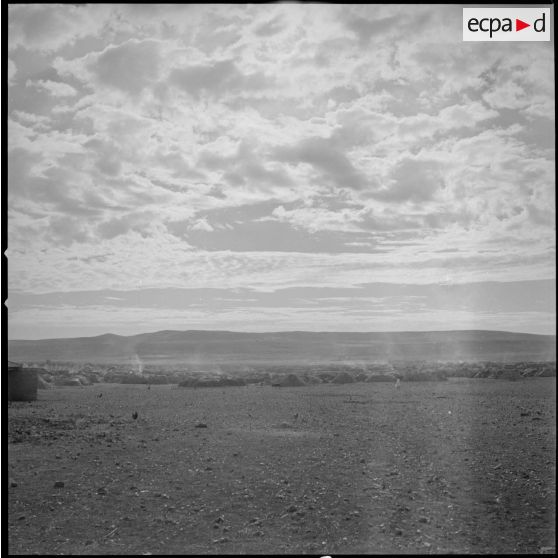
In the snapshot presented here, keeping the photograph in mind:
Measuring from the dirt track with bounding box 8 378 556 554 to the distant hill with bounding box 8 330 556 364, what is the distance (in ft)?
0.74

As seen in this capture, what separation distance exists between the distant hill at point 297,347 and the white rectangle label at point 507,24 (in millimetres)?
1541

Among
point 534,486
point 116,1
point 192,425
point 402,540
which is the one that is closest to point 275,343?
point 192,425

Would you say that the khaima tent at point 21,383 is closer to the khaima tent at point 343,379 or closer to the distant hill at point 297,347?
the distant hill at point 297,347

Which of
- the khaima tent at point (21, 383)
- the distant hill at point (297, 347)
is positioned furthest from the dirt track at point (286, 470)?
the distant hill at point (297, 347)

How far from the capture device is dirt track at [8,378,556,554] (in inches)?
90.1

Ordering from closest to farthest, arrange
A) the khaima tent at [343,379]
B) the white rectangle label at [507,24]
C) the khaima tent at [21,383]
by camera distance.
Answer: the white rectangle label at [507,24] → the khaima tent at [21,383] → the khaima tent at [343,379]

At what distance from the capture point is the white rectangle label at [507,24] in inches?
101

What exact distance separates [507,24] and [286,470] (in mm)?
2378

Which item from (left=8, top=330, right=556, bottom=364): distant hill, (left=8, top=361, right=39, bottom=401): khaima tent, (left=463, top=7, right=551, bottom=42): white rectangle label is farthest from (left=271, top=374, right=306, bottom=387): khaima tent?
(left=463, top=7, right=551, bottom=42): white rectangle label

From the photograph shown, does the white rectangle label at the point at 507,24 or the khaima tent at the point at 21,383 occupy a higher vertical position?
the white rectangle label at the point at 507,24

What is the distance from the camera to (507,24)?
2.56 metres

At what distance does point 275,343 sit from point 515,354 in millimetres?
1416

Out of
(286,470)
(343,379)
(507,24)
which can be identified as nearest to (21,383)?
(286,470)

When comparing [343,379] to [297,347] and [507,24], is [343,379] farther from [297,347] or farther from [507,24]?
[507,24]
